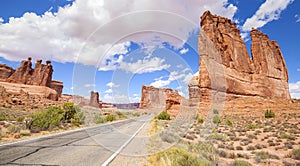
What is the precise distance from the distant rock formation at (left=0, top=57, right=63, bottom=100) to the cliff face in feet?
287

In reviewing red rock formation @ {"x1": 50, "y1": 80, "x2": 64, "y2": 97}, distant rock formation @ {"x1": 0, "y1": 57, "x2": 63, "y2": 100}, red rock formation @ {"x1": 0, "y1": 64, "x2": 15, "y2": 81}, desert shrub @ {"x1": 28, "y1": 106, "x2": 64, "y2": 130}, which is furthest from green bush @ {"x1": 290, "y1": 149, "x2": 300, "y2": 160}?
red rock formation @ {"x1": 50, "y1": 80, "x2": 64, "y2": 97}

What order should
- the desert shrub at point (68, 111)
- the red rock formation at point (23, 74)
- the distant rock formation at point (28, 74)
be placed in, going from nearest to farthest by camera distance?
the desert shrub at point (68, 111) → the red rock formation at point (23, 74) → the distant rock formation at point (28, 74)

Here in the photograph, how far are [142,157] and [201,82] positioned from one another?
34.7 metres

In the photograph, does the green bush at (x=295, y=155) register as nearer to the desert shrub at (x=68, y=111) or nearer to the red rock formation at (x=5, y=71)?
the desert shrub at (x=68, y=111)

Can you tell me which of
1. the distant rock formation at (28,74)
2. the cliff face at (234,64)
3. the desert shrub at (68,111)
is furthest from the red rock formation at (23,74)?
the cliff face at (234,64)

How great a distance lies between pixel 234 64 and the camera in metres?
45.7

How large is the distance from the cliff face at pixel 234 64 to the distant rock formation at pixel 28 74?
87466 mm

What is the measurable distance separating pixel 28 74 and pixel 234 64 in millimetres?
101700

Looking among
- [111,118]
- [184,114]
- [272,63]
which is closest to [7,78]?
[111,118]

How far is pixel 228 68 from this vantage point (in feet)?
144

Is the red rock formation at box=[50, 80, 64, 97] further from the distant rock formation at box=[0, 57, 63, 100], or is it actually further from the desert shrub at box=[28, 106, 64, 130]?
the desert shrub at box=[28, 106, 64, 130]

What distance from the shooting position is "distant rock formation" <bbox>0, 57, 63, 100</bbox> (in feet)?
295

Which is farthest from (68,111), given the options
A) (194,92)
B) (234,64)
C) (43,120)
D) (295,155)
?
(234,64)

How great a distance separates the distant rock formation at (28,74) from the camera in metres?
89.8
